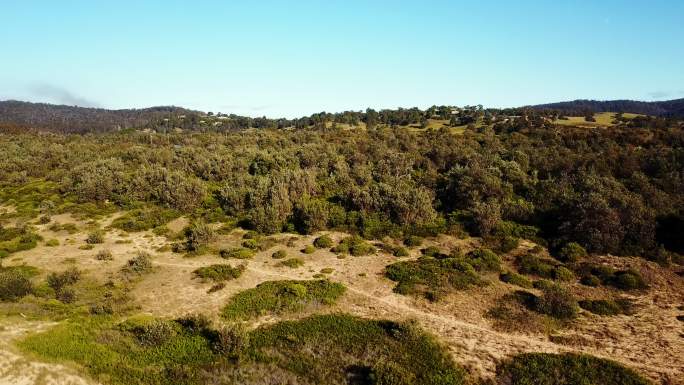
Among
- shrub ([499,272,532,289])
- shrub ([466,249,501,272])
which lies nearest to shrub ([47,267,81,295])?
shrub ([466,249,501,272])

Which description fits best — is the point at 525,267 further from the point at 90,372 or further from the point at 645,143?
the point at 645,143

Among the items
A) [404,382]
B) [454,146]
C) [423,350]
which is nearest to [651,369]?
[423,350]

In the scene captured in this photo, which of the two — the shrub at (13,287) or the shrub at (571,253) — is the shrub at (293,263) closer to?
the shrub at (13,287)

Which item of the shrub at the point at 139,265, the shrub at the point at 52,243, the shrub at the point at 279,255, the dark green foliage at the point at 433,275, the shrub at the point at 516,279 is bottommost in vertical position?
the shrub at the point at 516,279

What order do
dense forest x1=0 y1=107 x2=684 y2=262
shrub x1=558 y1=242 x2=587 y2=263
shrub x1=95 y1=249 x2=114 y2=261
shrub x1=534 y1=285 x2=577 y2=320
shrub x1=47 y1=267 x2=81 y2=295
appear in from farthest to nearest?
dense forest x1=0 y1=107 x2=684 y2=262, shrub x1=95 y1=249 x2=114 y2=261, shrub x1=558 y1=242 x2=587 y2=263, shrub x1=47 y1=267 x2=81 y2=295, shrub x1=534 y1=285 x2=577 y2=320

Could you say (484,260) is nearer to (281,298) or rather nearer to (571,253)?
(571,253)

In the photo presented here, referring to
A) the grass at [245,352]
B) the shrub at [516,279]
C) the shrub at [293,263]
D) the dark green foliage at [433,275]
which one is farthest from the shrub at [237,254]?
the shrub at [516,279]

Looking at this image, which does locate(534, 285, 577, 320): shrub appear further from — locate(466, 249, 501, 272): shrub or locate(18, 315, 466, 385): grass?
locate(18, 315, 466, 385): grass
